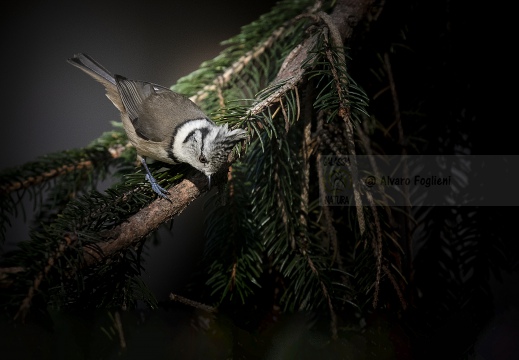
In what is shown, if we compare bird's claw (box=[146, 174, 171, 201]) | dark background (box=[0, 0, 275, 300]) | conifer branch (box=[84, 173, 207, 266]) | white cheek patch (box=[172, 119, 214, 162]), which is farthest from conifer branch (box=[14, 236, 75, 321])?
dark background (box=[0, 0, 275, 300])

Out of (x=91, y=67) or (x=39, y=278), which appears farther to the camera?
(x=91, y=67)

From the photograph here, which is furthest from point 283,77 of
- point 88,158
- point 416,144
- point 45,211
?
point 45,211

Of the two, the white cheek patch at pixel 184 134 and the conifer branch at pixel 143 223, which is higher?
the white cheek patch at pixel 184 134

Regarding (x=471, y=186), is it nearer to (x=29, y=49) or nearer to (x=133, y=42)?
(x=133, y=42)

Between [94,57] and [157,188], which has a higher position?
[94,57]

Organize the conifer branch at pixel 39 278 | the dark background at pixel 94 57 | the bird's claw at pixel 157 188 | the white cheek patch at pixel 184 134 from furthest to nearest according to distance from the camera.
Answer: the dark background at pixel 94 57
the white cheek patch at pixel 184 134
the bird's claw at pixel 157 188
the conifer branch at pixel 39 278

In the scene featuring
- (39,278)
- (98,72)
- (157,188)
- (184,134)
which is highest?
(98,72)

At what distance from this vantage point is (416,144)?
856mm

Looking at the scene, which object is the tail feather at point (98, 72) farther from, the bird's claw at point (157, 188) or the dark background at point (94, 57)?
the bird's claw at point (157, 188)

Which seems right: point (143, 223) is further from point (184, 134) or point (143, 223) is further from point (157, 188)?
point (184, 134)

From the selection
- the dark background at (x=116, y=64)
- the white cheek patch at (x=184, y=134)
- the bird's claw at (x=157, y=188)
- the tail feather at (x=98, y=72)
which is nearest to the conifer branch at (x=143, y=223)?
the bird's claw at (x=157, y=188)

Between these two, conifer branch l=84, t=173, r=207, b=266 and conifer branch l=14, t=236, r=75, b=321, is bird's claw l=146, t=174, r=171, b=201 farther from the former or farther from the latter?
conifer branch l=14, t=236, r=75, b=321

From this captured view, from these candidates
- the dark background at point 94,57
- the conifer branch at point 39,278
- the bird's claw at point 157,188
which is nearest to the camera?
the conifer branch at point 39,278

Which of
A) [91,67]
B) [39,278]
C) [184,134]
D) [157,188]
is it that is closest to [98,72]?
[91,67]
